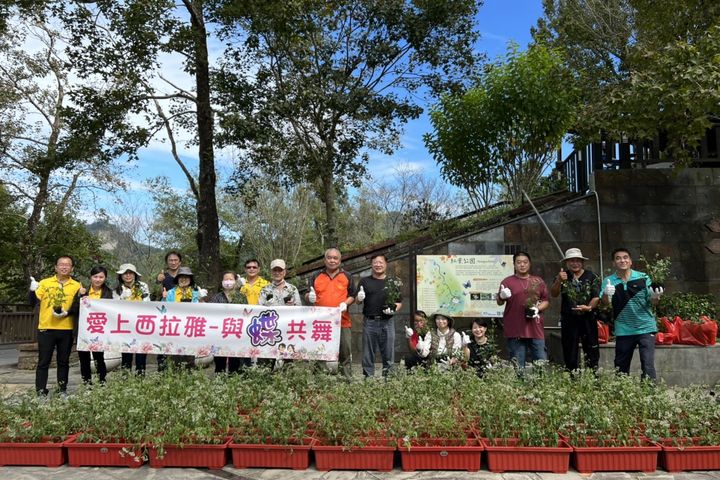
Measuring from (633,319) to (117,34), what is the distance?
30.0ft

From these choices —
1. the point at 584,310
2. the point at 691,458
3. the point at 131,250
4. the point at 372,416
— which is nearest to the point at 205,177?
the point at 584,310

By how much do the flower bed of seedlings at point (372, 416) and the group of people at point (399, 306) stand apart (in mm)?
1056

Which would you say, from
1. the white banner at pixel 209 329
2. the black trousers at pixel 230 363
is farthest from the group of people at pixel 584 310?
the black trousers at pixel 230 363

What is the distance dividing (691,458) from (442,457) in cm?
177

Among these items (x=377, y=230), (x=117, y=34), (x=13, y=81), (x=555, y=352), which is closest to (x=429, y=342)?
(x=555, y=352)

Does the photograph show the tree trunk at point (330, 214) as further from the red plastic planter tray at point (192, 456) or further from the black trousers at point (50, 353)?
the red plastic planter tray at point (192, 456)

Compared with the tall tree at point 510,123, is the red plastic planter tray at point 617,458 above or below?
below

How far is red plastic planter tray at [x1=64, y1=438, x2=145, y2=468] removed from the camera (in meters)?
3.89

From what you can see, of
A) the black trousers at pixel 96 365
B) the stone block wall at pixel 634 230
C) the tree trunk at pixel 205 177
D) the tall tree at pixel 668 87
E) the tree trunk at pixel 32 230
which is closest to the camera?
the black trousers at pixel 96 365

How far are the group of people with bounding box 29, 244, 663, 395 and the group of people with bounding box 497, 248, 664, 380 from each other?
1 centimetres

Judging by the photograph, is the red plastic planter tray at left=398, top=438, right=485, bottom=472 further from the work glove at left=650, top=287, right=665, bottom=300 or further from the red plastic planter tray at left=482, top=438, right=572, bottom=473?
the work glove at left=650, top=287, right=665, bottom=300

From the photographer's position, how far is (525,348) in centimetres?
575

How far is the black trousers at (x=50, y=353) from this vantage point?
18.8 ft

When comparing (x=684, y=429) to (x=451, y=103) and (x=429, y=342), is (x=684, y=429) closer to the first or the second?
(x=429, y=342)
